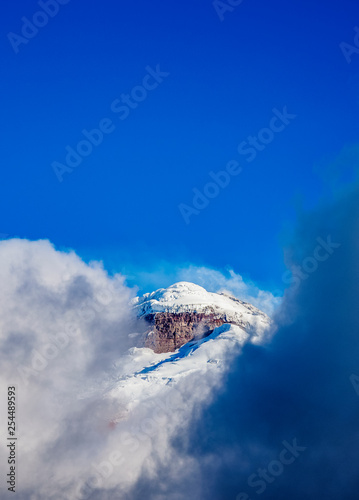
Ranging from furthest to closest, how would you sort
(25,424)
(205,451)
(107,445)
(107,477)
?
(25,424), (107,445), (107,477), (205,451)

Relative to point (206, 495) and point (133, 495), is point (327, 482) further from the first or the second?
point (133, 495)

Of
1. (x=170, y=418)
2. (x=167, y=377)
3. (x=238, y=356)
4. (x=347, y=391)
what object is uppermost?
(x=167, y=377)

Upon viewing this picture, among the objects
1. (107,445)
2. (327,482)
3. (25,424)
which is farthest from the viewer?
(25,424)

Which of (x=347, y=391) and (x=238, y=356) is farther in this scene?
(x=238, y=356)

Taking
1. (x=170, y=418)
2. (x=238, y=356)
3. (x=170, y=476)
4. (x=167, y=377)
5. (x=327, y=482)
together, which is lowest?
(x=327, y=482)

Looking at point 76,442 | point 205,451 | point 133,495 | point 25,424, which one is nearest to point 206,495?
point 205,451

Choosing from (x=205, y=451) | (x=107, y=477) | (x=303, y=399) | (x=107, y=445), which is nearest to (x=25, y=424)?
(x=107, y=445)

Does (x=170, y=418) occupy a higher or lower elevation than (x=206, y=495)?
higher

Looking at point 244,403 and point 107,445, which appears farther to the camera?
point 107,445

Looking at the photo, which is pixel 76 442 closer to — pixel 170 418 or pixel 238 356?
pixel 170 418
